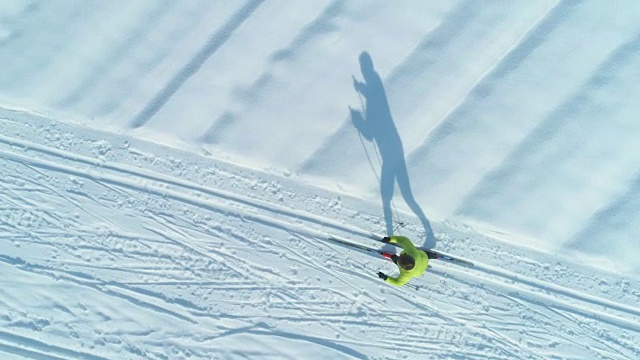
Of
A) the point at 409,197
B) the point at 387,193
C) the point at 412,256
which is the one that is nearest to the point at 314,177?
the point at 387,193

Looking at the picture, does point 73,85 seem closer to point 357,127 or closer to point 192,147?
point 192,147

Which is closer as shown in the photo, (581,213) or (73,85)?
(581,213)

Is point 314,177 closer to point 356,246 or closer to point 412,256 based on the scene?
point 356,246

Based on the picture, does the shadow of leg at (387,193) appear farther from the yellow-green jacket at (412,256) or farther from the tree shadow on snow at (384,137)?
the yellow-green jacket at (412,256)

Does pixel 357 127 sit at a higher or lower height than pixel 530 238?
higher

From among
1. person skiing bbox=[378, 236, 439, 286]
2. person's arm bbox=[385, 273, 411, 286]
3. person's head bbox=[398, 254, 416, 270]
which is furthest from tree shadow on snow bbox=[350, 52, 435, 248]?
person's head bbox=[398, 254, 416, 270]

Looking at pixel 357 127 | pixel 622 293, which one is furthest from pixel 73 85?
pixel 622 293
